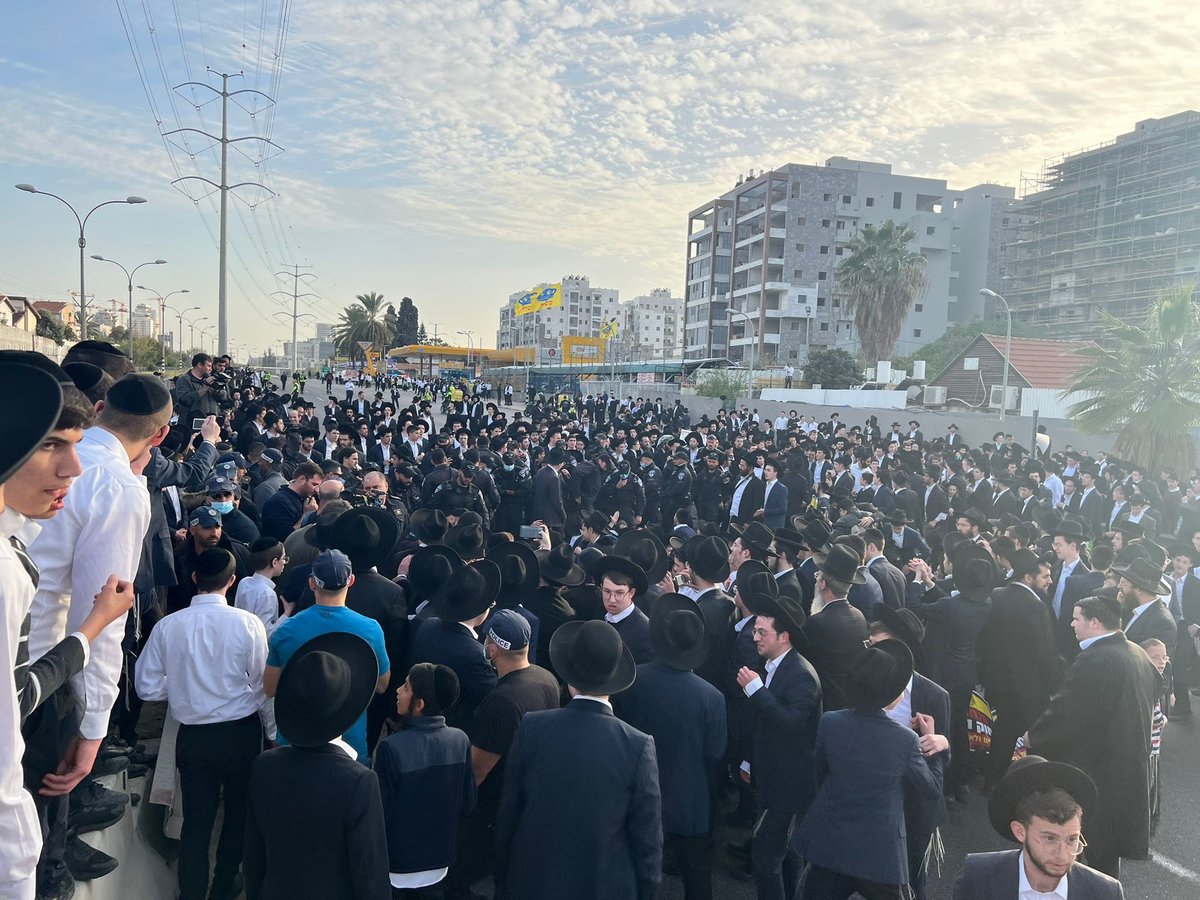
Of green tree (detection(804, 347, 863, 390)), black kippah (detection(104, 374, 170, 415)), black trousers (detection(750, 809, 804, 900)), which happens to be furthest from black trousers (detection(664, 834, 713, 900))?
green tree (detection(804, 347, 863, 390))

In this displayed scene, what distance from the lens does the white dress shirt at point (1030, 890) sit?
2893 millimetres

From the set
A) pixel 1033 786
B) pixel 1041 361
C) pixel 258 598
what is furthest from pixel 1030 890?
pixel 1041 361

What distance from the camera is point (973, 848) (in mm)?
5453

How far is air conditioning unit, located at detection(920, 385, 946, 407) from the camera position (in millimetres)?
34125

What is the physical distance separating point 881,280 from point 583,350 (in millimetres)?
45570

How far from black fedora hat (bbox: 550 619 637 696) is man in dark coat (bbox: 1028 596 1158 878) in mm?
2818

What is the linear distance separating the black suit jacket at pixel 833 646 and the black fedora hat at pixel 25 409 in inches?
166

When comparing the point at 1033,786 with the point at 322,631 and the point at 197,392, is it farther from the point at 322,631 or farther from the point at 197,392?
the point at 197,392

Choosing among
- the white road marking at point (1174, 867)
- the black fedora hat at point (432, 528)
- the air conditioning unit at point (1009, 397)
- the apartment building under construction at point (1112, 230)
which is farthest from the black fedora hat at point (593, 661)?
the apartment building under construction at point (1112, 230)

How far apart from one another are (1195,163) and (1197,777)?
59.3 m

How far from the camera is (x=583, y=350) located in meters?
89.4

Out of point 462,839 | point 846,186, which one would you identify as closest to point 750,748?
point 462,839

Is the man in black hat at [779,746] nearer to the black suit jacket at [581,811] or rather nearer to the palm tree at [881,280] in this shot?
the black suit jacket at [581,811]

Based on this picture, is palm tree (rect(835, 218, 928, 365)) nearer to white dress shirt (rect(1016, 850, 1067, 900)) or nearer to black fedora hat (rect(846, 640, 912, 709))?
black fedora hat (rect(846, 640, 912, 709))
